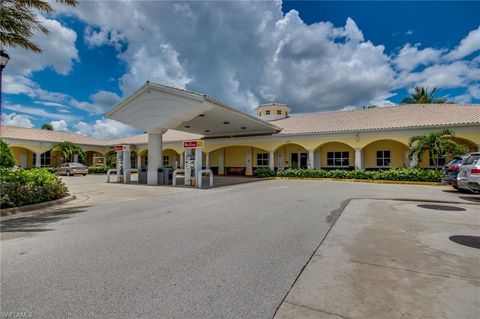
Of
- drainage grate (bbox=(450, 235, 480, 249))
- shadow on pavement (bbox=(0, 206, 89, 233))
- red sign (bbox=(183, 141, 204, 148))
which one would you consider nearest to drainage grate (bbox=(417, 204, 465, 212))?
drainage grate (bbox=(450, 235, 480, 249))

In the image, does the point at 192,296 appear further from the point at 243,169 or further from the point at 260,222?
the point at 243,169

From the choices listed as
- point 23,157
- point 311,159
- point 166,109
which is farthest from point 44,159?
point 311,159

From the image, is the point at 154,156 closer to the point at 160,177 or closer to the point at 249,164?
the point at 160,177

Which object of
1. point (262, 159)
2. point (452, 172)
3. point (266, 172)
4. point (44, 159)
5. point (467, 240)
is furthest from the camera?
point (44, 159)

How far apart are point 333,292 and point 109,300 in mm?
2670

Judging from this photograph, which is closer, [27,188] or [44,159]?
[27,188]

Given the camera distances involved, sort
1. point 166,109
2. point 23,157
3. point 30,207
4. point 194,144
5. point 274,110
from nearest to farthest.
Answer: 1. point 30,207
2. point 194,144
3. point 166,109
4. point 23,157
5. point 274,110

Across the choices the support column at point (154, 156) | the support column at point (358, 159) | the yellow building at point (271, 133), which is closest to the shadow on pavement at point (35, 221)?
the yellow building at point (271, 133)

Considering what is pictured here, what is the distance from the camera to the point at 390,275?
3.72m

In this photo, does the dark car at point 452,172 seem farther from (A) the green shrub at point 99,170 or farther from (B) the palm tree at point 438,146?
(A) the green shrub at point 99,170

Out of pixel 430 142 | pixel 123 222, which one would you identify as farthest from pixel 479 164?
pixel 123 222

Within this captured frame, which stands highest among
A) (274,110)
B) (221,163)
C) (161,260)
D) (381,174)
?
(274,110)

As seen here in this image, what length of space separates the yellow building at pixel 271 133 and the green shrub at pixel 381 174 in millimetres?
1448

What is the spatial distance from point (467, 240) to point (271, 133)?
20930 mm
